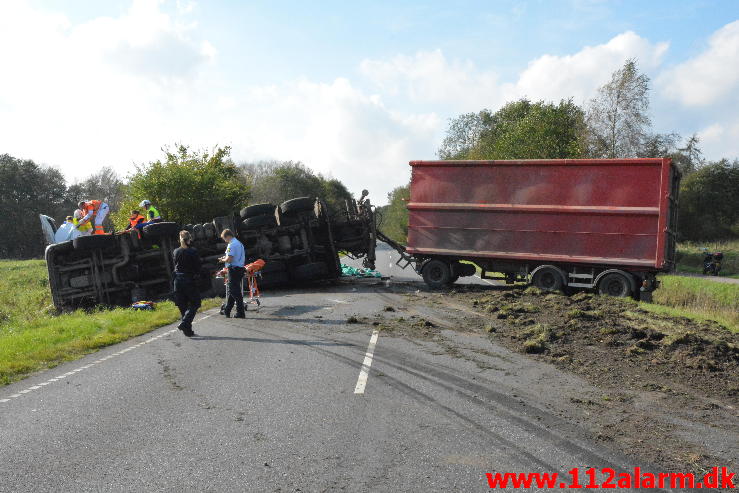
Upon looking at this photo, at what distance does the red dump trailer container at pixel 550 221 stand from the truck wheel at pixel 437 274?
0.09ft

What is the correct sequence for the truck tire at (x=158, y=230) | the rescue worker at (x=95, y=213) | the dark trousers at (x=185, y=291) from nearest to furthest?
the dark trousers at (x=185, y=291), the truck tire at (x=158, y=230), the rescue worker at (x=95, y=213)

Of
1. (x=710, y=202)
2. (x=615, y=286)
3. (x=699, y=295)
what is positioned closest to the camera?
(x=615, y=286)

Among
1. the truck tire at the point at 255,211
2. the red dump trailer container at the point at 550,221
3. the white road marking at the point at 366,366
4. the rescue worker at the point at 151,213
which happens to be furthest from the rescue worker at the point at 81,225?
the white road marking at the point at 366,366

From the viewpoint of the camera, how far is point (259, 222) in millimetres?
16828

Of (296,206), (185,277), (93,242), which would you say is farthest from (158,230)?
(185,277)

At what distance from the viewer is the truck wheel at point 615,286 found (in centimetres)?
1448

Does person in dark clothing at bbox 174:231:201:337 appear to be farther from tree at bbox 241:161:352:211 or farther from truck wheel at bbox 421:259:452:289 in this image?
tree at bbox 241:161:352:211

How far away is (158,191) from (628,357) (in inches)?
813

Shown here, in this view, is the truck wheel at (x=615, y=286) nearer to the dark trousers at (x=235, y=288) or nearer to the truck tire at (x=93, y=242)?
the dark trousers at (x=235, y=288)

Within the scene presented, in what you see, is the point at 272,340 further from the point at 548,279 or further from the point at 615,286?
the point at 615,286

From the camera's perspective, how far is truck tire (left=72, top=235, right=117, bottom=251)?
14.9 metres

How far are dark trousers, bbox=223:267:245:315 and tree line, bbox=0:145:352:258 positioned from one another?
6841 mm

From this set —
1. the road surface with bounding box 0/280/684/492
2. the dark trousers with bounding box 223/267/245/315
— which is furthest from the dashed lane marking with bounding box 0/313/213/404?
the dark trousers with bounding box 223/267/245/315

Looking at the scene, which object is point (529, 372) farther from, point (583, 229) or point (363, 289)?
point (363, 289)
